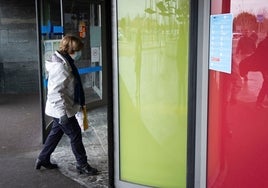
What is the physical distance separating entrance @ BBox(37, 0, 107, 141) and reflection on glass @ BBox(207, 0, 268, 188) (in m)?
3.63

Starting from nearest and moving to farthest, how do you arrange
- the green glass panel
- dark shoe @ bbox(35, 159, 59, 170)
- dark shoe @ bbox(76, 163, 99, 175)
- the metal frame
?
the metal frame, the green glass panel, dark shoe @ bbox(76, 163, 99, 175), dark shoe @ bbox(35, 159, 59, 170)

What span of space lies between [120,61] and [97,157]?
1.75 meters

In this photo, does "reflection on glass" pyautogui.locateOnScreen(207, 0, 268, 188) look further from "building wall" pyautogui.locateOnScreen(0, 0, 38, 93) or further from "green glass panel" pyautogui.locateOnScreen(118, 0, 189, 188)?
"building wall" pyautogui.locateOnScreen(0, 0, 38, 93)

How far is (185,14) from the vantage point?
294 centimetres

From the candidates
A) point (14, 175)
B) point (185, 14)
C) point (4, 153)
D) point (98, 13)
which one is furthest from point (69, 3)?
point (185, 14)

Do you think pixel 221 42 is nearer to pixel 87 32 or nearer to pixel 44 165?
pixel 44 165

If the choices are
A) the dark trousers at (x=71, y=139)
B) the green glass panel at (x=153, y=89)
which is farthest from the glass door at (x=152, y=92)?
the dark trousers at (x=71, y=139)

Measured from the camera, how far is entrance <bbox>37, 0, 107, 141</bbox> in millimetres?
6014

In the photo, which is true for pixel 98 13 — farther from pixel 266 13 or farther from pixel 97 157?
pixel 266 13

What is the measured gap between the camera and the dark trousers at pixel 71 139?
4.00 meters

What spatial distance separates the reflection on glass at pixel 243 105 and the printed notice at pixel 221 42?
0.04m

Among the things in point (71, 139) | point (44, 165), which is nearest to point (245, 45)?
point (71, 139)

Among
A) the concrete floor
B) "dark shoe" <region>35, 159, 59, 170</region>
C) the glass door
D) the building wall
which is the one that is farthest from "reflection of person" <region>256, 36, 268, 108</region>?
the building wall

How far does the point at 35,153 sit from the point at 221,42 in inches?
129
